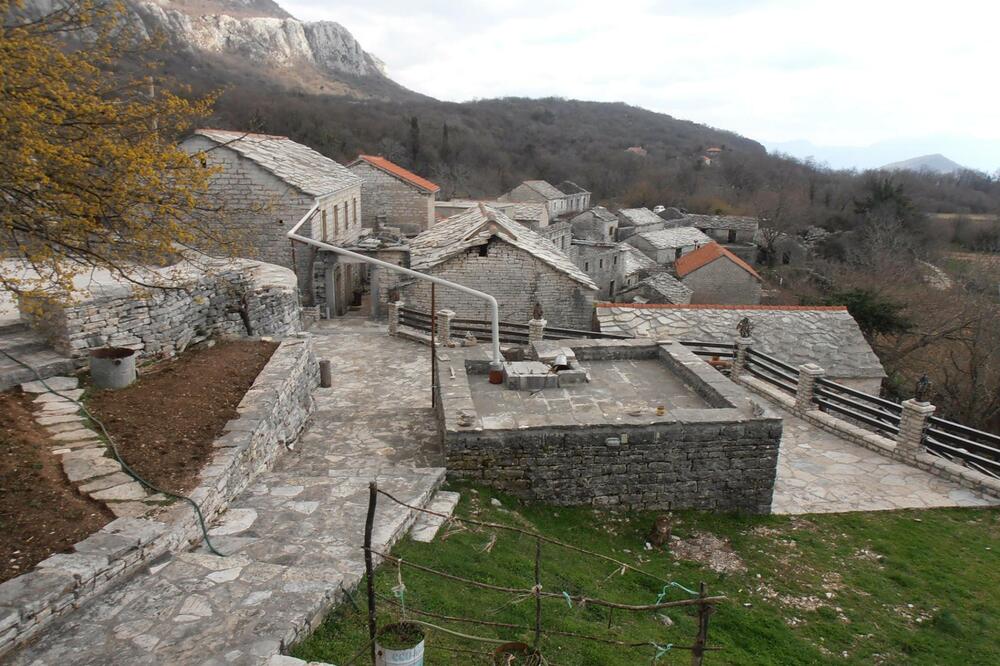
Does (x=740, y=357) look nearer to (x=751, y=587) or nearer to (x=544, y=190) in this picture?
(x=751, y=587)

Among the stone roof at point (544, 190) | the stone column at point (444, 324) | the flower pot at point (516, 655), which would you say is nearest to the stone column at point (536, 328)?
the stone column at point (444, 324)

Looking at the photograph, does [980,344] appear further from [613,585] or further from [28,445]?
[28,445]

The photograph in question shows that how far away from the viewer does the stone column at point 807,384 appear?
12.1 m

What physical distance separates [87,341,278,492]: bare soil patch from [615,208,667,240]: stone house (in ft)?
174

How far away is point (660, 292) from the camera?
37.7 m

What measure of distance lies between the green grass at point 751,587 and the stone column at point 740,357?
5.52m

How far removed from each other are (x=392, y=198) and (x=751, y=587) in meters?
28.2

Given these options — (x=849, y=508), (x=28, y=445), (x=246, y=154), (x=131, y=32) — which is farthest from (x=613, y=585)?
(x=246, y=154)

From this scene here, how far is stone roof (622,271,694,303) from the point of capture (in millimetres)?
37531

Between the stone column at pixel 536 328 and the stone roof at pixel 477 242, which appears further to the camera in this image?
the stone roof at pixel 477 242

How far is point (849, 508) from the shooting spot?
30.6 ft

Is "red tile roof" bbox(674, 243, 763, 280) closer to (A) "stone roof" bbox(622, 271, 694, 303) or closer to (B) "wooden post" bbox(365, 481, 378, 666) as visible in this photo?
(A) "stone roof" bbox(622, 271, 694, 303)

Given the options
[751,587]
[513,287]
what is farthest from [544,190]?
[751,587]

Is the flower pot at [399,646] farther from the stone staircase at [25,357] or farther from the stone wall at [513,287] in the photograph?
the stone wall at [513,287]
